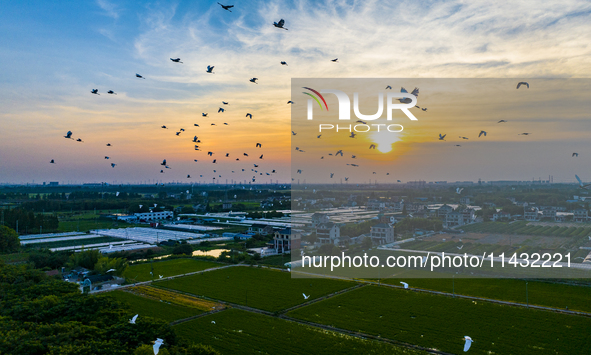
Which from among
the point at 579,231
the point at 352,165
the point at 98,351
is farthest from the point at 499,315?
the point at 579,231

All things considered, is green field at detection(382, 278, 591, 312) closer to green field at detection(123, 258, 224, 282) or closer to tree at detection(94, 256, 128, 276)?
green field at detection(123, 258, 224, 282)

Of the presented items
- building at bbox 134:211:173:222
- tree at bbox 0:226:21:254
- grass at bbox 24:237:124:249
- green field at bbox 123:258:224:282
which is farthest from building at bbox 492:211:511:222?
tree at bbox 0:226:21:254

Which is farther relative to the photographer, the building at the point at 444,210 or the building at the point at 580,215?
the building at the point at 444,210

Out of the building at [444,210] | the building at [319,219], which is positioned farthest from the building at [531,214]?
the building at [319,219]

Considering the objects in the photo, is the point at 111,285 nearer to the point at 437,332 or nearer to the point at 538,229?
the point at 437,332

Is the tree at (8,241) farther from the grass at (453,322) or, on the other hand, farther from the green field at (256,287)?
the grass at (453,322)

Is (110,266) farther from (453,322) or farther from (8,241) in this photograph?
(453,322)

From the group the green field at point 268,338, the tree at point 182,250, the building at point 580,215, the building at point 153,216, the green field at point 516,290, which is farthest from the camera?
the building at point 153,216
